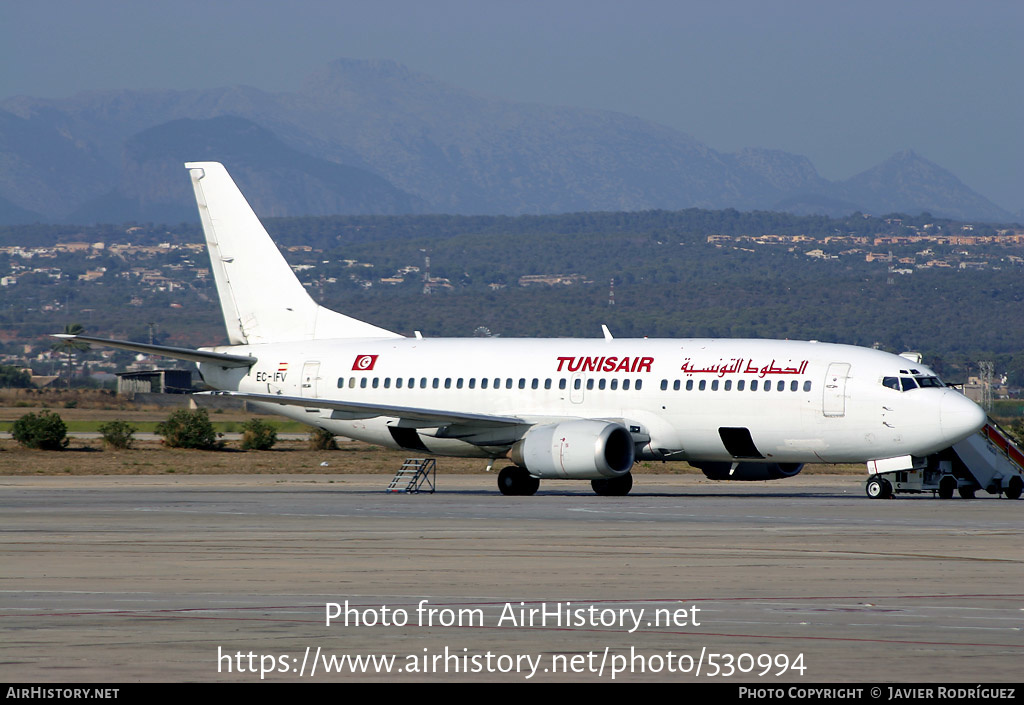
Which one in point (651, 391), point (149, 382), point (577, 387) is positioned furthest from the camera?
point (149, 382)

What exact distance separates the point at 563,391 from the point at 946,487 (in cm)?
990

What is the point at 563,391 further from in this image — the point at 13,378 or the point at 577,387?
the point at 13,378

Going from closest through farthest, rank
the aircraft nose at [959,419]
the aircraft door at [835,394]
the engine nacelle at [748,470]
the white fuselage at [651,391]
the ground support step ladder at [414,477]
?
the aircraft nose at [959,419], the white fuselage at [651,391], the aircraft door at [835,394], the engine nacelle at [748,470], the ground support step ladder at [414,477]

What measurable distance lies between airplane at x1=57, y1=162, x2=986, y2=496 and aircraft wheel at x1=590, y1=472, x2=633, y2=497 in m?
0.06

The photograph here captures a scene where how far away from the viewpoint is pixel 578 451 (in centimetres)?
3566

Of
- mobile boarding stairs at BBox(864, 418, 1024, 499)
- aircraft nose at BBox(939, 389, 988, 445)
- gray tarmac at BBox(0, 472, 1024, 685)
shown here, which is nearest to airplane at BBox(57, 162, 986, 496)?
aircraft nose at BBox(939, 389, 988, 445)

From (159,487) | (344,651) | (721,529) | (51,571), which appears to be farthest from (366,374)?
(344,651)

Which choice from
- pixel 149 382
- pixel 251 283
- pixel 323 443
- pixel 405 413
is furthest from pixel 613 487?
pixel 149 382

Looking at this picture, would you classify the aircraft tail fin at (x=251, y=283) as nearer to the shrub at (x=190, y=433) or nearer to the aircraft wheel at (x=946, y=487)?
the aircraft wheel at (x=946, y=487)

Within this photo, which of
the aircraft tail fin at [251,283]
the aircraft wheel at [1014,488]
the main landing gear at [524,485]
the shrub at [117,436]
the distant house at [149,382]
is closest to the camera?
the aircraft wheel at [1014,488]

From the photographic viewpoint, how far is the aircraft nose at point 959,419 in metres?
34.0

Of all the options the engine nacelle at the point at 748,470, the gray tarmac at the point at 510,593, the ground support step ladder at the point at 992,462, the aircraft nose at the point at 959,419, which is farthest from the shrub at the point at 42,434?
the aircraft nose at the point at 959,419

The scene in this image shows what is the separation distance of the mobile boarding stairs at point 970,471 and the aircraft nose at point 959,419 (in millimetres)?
3345
